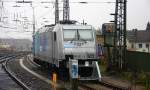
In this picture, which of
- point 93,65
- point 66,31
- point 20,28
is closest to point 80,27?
point 66,31

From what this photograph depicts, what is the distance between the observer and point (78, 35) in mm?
24266

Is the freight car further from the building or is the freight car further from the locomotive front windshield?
the building

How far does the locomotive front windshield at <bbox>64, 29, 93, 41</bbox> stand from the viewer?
2422cm

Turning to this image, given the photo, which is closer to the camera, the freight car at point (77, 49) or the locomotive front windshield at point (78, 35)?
the freight car at point (77, 49)

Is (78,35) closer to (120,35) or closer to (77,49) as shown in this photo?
(77,49)

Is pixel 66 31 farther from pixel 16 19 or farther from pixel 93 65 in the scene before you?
pixel 16 19

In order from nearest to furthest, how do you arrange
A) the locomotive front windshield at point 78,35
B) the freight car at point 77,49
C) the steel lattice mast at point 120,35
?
the freight car at point 77,49, the locomotive front windshield at point 78,35, the steel lattice mast at point 120,35

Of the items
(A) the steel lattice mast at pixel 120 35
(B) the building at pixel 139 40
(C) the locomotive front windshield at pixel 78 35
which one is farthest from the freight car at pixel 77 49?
(B) the building at pixel 139 40

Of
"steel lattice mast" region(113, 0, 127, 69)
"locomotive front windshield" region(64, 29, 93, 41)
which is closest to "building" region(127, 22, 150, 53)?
"steel lattice mast" region(113, 0, 127, 69)

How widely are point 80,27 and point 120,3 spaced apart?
17.8 ft

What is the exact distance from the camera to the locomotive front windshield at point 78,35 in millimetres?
24217

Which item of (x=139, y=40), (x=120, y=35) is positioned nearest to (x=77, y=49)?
(x=120, y=35)

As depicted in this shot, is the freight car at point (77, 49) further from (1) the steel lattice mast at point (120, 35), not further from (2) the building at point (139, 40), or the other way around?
(2) the building at point (139, 40)

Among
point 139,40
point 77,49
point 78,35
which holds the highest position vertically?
point 78,35
